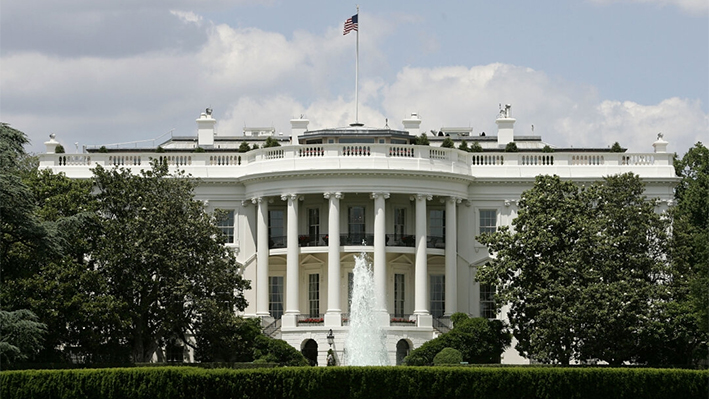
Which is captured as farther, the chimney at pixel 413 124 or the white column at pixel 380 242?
the chimney at pixel 413 124

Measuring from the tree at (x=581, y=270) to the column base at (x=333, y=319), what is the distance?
808 cm

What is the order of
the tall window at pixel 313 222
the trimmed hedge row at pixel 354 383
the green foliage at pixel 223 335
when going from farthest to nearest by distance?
the tall window at pixel 313 222 → the green foliage at pixel 223 335 → the trimmed hedge row at pixel 354 383

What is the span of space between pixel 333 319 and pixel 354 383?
808 inches

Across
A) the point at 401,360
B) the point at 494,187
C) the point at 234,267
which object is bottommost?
the point at 401,360

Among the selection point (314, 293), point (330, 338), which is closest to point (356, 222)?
point (314, 293)

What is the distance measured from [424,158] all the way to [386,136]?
17.8ft

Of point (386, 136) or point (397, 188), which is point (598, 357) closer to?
point (397, 188)

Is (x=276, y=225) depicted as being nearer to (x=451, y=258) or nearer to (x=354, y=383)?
(x=451, y=258)

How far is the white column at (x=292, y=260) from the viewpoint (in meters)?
68.6

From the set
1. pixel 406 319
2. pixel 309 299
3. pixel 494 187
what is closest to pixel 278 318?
pixel 309 299

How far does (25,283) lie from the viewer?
182 ft

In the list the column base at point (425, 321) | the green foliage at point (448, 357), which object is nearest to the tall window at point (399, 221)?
the column base at point (425, 321)

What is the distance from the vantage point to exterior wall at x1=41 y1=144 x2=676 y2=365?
68.9 meters

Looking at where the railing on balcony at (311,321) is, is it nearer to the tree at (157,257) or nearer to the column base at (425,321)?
the column base at (425,321)
